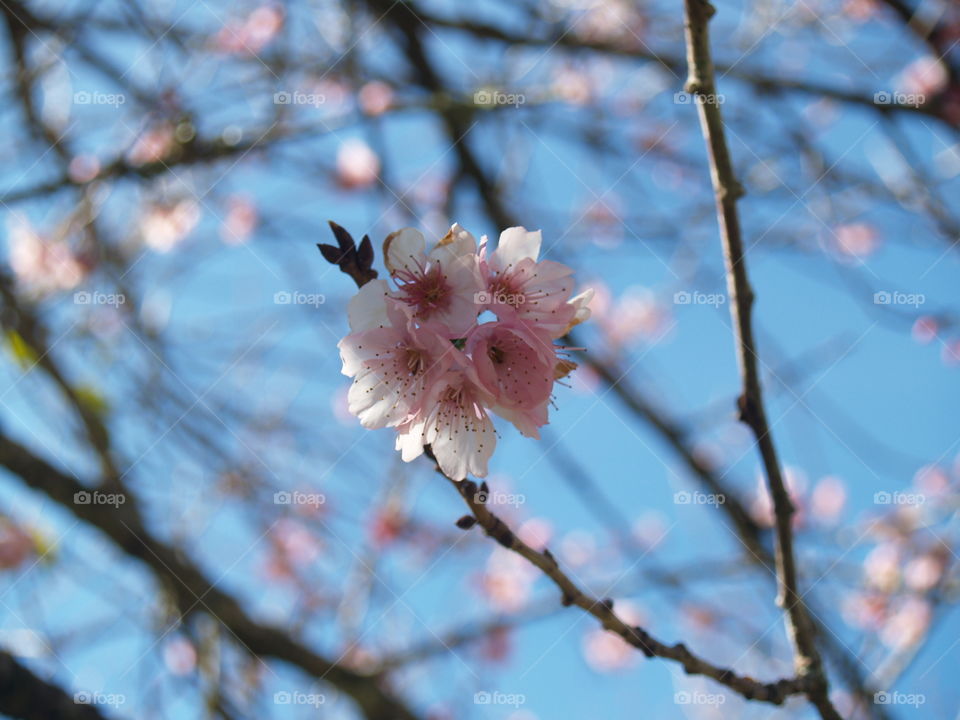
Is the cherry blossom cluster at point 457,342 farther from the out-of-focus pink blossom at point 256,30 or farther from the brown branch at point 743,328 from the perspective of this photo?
the out-of-focus pink blossom at point 256,30

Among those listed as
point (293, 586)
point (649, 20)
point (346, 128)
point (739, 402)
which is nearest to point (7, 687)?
point (739, 402)

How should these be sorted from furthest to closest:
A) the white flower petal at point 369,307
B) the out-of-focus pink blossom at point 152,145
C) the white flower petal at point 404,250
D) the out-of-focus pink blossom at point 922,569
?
1. the out-of-focus pink blossom at point 922,569
2. the out-of-focus pink blossom at point 152,145
3. the white flower petal at point 404,250
4. the white flower petal at point 369,307

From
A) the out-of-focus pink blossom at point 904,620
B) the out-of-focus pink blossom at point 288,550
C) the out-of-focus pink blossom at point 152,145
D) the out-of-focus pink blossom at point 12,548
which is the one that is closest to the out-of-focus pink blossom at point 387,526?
the out-of-focus pink blossom at point 288,550

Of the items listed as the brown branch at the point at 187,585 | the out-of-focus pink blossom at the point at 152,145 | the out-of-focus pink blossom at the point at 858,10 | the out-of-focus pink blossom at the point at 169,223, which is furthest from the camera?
the out-of-focus pink blossom at the point at 858,10

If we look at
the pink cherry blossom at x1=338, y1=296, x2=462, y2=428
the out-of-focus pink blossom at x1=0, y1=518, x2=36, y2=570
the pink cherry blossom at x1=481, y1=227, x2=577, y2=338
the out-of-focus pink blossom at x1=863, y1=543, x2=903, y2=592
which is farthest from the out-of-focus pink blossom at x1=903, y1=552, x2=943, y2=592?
the out-of-focus pink blossom at x1=0, y1=518, x2=36, y2=570

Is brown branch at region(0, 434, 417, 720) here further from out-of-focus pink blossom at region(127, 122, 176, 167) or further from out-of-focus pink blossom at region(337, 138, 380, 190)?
out-of-focus pink blossom at region(337, 138, 380, 190)

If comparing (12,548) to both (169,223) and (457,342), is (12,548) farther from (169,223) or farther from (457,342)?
(457,342)
